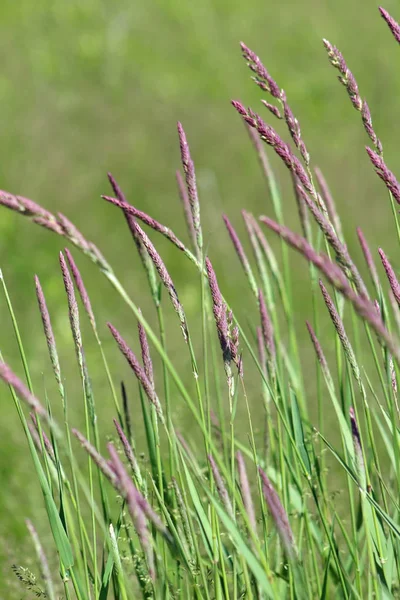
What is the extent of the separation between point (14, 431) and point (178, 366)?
0.60m

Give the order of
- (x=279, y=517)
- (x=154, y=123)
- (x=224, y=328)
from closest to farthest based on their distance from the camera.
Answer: (x=279, y=517) < (x=224, y=328) < (x=154, y=123)

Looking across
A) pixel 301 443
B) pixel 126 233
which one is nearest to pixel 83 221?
pixel 126 233

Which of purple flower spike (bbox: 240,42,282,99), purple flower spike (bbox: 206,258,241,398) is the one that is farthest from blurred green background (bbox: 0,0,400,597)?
purple flower spike (bbox: 240,42,282,99)

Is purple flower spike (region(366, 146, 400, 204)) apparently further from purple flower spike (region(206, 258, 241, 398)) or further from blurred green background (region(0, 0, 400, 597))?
blurred green background (region(0, 0, 400, 597))

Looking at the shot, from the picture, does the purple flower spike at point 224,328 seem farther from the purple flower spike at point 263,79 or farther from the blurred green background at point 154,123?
the blurred green background at point 154,123

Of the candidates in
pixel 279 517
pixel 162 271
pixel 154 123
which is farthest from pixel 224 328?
pixel 154 123

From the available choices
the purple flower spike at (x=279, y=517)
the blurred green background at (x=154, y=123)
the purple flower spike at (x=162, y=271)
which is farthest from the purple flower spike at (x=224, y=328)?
the blurred green background at (x=154, y=123)

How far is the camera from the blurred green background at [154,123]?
337cm

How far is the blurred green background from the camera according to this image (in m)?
3.37

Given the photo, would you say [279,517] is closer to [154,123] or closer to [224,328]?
[224,328]

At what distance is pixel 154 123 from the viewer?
4.13 m

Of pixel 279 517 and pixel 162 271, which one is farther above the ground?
pixel 162 271

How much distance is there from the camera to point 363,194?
371 cm

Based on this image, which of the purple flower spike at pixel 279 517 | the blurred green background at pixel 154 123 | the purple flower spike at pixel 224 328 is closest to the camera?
the purple flower spike at pixel 279 517
